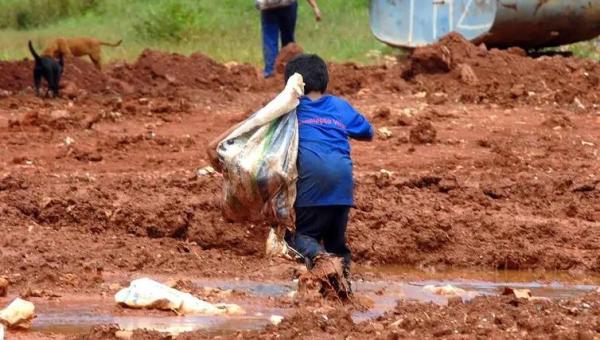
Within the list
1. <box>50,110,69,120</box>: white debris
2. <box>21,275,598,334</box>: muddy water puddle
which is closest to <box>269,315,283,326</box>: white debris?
<box>21,275,598,334</box>: muddy water puddle

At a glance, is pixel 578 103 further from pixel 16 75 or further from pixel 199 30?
pixel 199 30

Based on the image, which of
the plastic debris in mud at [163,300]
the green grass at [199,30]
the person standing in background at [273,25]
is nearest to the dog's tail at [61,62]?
the person standing in background at [273,25]

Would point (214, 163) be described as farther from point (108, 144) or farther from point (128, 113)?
point (128, 113)

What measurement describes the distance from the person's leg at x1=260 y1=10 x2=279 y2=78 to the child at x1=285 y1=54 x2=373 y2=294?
34.0ft

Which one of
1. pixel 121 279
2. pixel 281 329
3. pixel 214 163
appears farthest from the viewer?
pixel 121 279

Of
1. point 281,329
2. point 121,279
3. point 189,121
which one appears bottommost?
point 189,121

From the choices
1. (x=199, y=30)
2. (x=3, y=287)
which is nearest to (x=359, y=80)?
(x=199, y=30)

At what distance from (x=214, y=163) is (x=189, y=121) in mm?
7207

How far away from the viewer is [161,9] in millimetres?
27234

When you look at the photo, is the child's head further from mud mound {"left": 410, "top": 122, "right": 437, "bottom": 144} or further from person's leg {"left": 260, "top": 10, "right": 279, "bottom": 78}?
person's leg {"left": 260, "top": 10, "right": 279, "bottom": 78}

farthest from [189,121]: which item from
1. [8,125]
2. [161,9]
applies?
[161,9]

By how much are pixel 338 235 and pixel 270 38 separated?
1063 cm

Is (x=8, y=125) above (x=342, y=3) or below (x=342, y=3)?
above

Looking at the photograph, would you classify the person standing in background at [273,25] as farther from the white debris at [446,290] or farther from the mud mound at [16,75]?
the white debris at [446,290]
